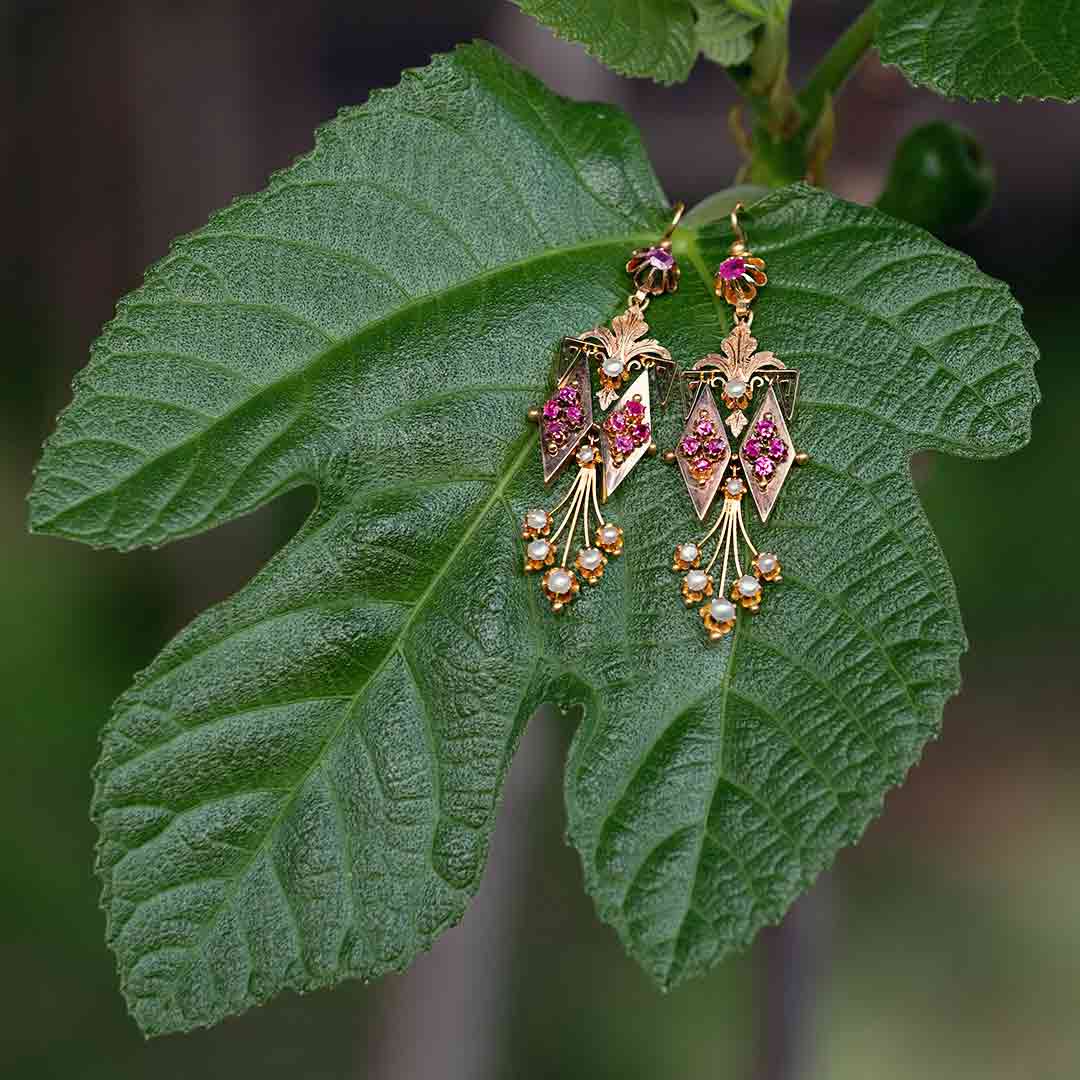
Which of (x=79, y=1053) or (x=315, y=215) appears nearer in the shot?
(x=315, y=215)

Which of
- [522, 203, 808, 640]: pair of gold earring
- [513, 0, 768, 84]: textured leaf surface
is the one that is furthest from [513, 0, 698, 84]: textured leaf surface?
[522, 203, 808, 640]: pair of gold earring

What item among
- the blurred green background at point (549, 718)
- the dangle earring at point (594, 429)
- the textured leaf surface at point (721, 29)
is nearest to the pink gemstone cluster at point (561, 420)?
the dangle earring at point (594, 429)

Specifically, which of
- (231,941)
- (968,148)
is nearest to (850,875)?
(968,148)

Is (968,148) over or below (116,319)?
over

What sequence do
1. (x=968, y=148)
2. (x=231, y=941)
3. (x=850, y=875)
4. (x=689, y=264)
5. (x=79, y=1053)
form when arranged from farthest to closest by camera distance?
(x=850, y=875) → (x=79, y=1053) → (x=968, y=148) → (x=689, y=264) → (x=231, y=941)

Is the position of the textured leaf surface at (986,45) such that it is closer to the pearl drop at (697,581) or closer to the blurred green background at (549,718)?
the pearl drop at (697,581)

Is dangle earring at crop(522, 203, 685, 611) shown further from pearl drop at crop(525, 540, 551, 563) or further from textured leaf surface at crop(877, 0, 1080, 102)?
textured leaf surface at crop(877, 0, 1080, 102)

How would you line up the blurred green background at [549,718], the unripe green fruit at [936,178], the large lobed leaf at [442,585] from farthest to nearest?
the blurred green background at [549,718]
the unripe green fruit at [936,178]
the large lobed leaf at [442,585]

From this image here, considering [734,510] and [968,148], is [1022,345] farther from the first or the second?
[968,148]
